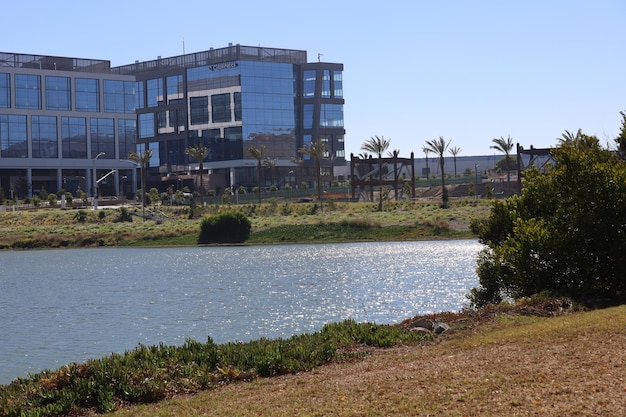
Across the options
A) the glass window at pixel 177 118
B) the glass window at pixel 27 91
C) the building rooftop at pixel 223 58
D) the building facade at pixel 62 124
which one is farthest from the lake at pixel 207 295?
the glass window at pixel 177 118

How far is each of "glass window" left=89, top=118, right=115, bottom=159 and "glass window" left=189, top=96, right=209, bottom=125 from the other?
24418 mm

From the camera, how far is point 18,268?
70.7 metres

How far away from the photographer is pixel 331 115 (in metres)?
190

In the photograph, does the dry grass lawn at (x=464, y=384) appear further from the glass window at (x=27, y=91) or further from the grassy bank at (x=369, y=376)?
the glass window at (x=27, y=91)

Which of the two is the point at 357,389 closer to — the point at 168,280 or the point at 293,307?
the point at 293,307

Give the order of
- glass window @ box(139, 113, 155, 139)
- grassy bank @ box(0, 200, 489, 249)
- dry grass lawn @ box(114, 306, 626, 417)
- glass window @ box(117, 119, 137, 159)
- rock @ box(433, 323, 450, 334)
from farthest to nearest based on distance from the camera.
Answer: glass window @ box(139, 113, 155, 139)
glass window @ box(117, 119, 137, 159)
grassy bank @ box(0, 200, 489, 249)
rock @ box(433, 323, 450, 334)
dry grass lawn @ box(114, 306, 626, 417)

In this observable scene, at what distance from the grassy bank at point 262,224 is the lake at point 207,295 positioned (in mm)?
9891

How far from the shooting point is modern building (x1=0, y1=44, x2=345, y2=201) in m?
144

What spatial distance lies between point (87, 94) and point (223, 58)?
30.7 m

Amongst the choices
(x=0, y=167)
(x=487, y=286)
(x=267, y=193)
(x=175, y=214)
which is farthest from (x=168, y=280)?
(x=0, y=167)

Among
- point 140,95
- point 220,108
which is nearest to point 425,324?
point 220,108

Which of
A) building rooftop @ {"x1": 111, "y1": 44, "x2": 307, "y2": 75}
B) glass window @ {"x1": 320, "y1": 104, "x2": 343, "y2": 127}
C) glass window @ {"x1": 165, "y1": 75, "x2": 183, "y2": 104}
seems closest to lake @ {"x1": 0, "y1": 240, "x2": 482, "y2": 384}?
building rooftop @ {"x1": 111, "y1": 44, "x2": 307, "y2": 75}

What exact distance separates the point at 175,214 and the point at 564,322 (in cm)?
9572

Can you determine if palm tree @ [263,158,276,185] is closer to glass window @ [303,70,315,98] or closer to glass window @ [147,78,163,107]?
glass window @ [303,70,315,98]
